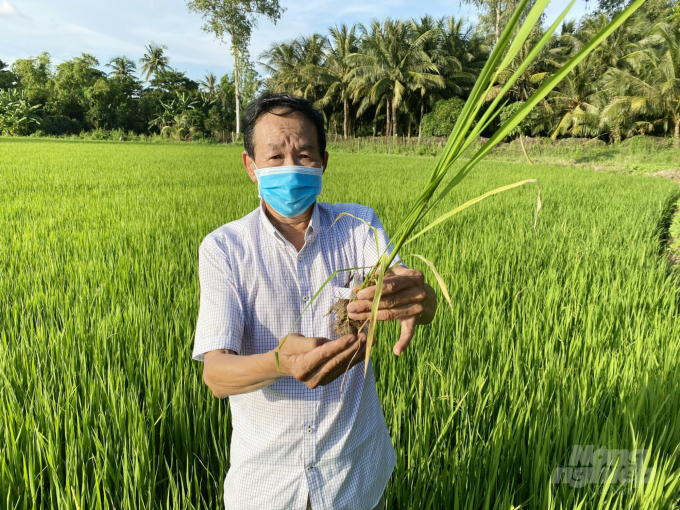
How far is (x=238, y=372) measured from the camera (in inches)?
31.3

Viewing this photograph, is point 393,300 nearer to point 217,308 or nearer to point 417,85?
point 217,308

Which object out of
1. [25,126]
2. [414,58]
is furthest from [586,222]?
[25,126]

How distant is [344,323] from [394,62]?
83.3ft

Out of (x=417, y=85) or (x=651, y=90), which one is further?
(x=417, y=85)

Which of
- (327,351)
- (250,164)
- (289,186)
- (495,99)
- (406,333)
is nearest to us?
(495,99)

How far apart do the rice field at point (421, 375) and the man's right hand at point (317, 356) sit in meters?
0.62

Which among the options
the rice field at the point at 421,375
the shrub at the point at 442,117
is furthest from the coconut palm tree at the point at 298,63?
the rice field at the point at 421,375

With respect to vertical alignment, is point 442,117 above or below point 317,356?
above

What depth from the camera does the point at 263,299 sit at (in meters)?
0.96

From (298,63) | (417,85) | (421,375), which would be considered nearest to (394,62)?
(417,85)

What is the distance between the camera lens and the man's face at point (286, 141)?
3.25ft

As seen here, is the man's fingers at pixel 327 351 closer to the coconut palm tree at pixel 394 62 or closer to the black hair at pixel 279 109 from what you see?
the black hair at pixel 279 109

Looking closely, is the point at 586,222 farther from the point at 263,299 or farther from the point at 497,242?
the point at 263,299

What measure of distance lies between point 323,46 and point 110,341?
30.1 metres
